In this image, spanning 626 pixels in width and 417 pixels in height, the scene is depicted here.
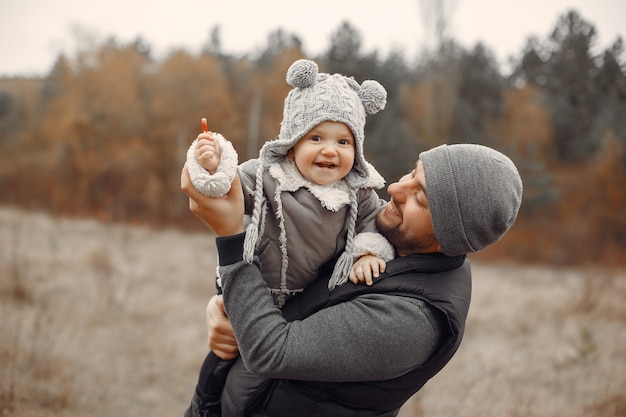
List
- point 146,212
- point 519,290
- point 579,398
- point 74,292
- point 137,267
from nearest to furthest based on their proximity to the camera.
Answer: point 579,398, point 74,292, point 137,267, point 519,290, point 146,212

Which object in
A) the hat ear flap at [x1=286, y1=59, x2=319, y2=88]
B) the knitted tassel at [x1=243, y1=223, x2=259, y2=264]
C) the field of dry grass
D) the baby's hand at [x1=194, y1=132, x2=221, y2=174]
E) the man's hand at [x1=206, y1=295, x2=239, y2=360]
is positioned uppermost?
the hat ear flap at [x1=286, y1=59, x2=319, y2=88]

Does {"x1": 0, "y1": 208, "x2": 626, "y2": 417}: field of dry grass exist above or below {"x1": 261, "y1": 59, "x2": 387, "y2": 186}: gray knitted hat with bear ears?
below

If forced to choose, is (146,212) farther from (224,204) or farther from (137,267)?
(224,204)

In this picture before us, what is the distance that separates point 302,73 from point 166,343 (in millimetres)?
5278

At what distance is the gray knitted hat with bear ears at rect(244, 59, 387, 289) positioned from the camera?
168 centimetres

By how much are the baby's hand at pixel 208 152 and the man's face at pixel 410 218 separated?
0.56 meters

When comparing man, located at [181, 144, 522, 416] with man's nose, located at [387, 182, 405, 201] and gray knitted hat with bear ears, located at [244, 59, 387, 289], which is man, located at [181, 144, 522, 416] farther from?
gray knitted hat with bear ears, located at [244, 59, 387, 289]

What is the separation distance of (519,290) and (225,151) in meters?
11.7

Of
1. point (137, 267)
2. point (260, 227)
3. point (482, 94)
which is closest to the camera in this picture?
point (260, 227)

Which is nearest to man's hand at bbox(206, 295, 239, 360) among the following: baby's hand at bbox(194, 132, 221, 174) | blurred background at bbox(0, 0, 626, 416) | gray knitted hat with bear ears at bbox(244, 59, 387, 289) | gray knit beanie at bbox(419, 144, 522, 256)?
gray knitted hat with bear ears at bbox(244, 59, 387, 289)

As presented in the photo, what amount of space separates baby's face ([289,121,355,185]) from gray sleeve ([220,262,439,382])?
0.43 meters

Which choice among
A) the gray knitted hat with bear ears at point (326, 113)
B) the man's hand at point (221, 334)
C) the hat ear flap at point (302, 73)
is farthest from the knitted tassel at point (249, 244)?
the hat ear flap at point (302, 73)

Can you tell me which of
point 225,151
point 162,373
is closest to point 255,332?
point 225,151

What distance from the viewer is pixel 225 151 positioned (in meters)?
1.47
